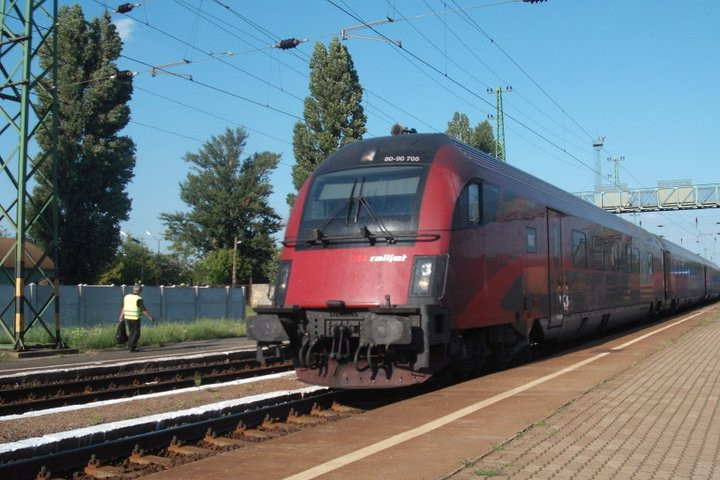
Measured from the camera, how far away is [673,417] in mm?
7023

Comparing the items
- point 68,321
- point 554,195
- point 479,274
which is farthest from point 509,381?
point 68,321

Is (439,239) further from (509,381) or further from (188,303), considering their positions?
(188,303)

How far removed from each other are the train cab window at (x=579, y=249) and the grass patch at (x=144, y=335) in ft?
41.5

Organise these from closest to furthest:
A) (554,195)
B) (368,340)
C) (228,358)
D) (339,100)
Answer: (368,340)
(554,195)
(228,358)
(339,100)

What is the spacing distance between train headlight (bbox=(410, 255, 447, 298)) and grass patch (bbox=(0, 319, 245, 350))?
13.4 metres

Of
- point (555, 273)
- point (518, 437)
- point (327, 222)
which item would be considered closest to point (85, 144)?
point (555, 273)

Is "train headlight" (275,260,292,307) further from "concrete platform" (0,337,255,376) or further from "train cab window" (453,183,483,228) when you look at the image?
"concrete platform" (0,337,255,376)

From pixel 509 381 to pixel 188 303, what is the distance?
73.7 ft

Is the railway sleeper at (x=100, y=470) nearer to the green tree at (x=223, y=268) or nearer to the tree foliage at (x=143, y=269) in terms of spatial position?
the tree foliage at (x=143, y=269)

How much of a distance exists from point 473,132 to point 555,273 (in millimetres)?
41314

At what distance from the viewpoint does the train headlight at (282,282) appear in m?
9.34

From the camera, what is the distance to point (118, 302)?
26.7 meters

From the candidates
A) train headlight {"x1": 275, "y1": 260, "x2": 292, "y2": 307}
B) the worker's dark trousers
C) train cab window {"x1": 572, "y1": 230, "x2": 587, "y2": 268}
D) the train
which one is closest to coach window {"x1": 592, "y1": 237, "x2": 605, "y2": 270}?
train cab window {"x1": 572, "y1": 230, "x2": 587, "y2": 268}

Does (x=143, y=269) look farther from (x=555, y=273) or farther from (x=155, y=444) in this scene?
(x=155, y=444)
